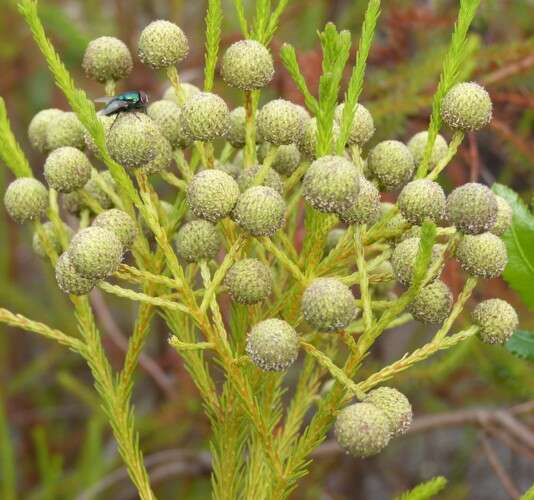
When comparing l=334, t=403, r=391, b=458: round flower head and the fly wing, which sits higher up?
the fly wing

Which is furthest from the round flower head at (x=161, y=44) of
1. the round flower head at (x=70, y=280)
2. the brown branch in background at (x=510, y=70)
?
the brown branch in background at (x=510, y=70)

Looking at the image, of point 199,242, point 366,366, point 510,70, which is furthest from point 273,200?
point 366,366

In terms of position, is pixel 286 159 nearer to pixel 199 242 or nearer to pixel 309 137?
pixel 309 137

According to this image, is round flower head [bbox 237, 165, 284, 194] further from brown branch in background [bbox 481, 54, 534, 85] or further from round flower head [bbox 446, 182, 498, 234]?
brown branch in background [bbox 481, 54, 534, 85]

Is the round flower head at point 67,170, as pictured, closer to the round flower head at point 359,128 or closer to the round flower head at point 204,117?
the round flower head at point 204,117

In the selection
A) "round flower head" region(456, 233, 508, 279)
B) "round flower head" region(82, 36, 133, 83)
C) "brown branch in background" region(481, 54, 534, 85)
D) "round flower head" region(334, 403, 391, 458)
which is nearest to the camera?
"round flower head" region(334, 403, 391, 458)

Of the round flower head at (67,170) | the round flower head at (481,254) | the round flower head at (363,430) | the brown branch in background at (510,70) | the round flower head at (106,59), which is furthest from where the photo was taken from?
the brown branch in background at (510,70)

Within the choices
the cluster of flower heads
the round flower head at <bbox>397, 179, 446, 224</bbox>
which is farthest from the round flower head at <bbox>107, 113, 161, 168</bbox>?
the round flower head at <bbox>397, 179, 446, 224</bbox>
